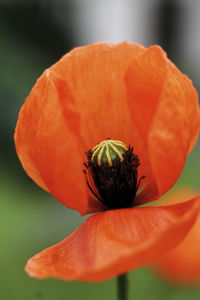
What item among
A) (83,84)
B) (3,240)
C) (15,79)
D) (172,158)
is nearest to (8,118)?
(15,79)

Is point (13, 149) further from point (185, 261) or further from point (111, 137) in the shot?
point (111, 137)

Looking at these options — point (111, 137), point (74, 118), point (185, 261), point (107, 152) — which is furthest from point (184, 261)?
point (74, 118)

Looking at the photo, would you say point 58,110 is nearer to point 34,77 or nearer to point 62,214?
point 62,214

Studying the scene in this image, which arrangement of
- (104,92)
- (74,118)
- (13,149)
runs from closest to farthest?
1. (74,118)
2. (104,92)
3. (13,149)

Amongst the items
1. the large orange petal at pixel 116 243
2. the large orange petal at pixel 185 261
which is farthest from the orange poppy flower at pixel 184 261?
the large orange petal at pixel 116 243

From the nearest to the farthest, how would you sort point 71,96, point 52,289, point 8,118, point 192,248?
1. point 71,96
2. point 192,248
3. point 52,289
4. point 8,118

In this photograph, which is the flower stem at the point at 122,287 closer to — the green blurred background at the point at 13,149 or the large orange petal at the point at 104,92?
the large orange petal at the point at 104,92
